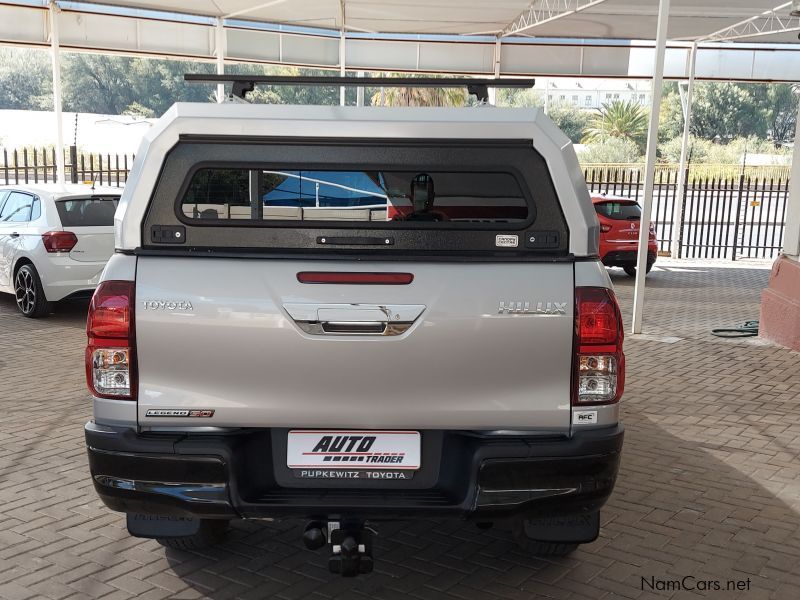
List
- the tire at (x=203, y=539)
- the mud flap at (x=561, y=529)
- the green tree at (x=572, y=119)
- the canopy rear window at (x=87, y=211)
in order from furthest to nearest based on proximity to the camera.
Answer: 1. the green tree at (x=572, y=119)
2. the canopy rear window at (x=87, y=211)
3. the tire at (x=203, y=539)
4. the mud flap at (x=561, y=529)

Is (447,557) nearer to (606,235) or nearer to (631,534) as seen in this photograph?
(631,534)

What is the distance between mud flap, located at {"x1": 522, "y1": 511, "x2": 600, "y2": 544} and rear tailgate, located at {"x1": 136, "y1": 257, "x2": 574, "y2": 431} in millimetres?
639

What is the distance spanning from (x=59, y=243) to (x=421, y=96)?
1866 centimetres

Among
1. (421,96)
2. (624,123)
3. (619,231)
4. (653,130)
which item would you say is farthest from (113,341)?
(624,123)

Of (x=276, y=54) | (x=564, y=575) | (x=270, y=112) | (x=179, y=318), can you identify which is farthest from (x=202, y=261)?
(x=276, y=54)

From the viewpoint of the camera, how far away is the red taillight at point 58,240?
32.7ft

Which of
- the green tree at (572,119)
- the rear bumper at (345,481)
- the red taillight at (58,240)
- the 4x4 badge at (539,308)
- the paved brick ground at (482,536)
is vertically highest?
the green tree at (572,119)

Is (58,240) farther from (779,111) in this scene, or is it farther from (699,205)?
(779,111)

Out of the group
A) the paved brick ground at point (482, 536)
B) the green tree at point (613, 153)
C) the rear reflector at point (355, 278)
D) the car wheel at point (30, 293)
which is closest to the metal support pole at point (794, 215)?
the paved brick ground at point (482, 536)

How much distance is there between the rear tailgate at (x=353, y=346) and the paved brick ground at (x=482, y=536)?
41.0 inches

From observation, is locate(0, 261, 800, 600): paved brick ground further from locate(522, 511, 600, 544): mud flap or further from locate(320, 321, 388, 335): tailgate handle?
locate(320, 321, 388, 335): tailgate handle

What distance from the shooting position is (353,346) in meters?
3.05

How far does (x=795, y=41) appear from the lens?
790 inches

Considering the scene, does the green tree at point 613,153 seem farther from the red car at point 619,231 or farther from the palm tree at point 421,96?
the red car at point 619,231
